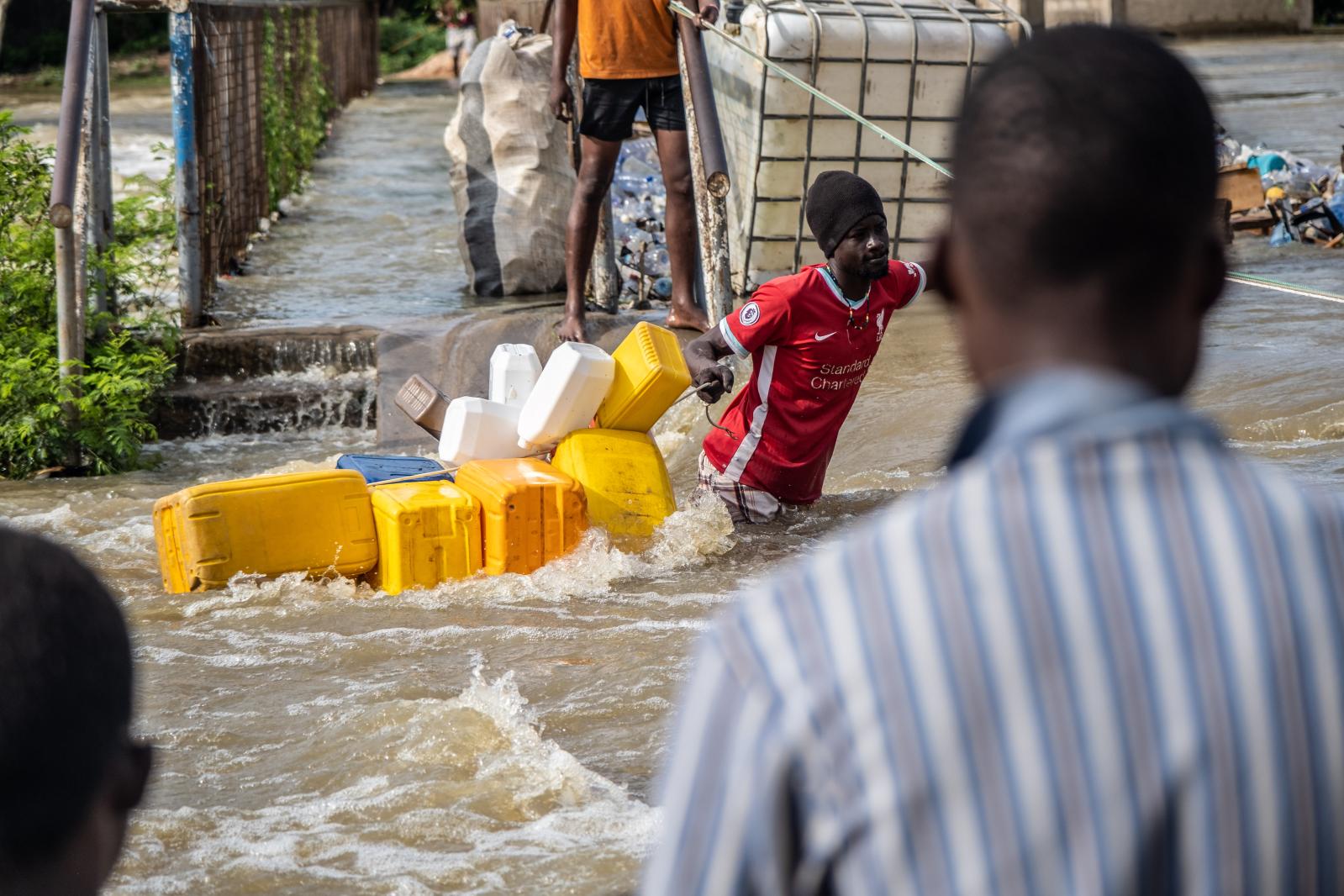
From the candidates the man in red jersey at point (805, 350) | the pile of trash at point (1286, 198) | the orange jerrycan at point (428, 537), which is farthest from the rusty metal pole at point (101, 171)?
the pile of trash at point (1286, 198)

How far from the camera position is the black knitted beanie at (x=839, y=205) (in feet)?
14.8

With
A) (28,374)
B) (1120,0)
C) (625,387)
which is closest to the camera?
(625,387)

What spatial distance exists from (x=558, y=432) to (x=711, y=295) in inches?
68.1

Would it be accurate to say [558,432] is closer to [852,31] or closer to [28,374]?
[28,374]

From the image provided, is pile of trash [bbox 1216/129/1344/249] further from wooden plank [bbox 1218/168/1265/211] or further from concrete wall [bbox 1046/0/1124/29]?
concrete wall [bbox 1046/0/1124/29]

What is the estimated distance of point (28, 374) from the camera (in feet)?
20.9

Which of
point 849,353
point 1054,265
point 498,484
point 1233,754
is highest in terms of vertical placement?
point 1054,265

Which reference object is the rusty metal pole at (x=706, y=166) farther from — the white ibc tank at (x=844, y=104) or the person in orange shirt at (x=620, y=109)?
the white ibc tank at (x=844, y=104)

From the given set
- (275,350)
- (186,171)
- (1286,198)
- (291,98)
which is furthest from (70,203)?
(1286,198)

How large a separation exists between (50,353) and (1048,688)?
6.43 m

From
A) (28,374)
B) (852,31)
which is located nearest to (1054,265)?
(28,374)

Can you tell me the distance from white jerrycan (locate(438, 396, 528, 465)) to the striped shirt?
4.10 m

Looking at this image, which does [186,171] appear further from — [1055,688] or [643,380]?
[1055,688]

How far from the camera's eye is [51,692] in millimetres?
1313
